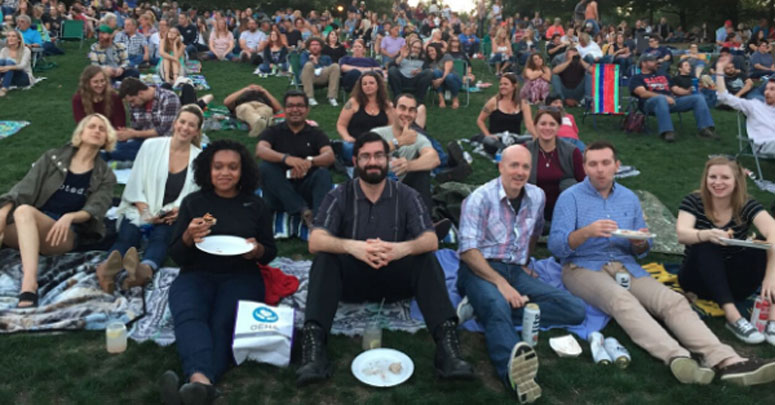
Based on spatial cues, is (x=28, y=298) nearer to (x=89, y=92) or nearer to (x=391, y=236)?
(x=391, y=236)

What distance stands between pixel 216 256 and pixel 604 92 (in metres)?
8.55

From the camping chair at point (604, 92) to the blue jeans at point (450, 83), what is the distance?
2.59 meters

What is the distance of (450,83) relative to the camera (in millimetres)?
11773

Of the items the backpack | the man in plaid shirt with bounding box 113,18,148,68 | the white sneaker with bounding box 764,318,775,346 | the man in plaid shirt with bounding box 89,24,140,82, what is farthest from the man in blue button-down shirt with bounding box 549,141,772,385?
the man in plaid shirt with bounding box 113,18,148,68

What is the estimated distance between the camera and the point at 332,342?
3.79 meters

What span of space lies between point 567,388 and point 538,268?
1640 millimetres

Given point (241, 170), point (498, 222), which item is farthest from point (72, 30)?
point (498, 222)

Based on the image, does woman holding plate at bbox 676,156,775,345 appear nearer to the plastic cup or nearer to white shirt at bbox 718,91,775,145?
the plastic cup

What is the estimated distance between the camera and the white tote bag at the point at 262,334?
336 cm

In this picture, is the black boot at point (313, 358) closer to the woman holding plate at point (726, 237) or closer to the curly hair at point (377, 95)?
the woman holding plate at point (726, 237)

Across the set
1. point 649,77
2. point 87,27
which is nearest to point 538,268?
point 649,77

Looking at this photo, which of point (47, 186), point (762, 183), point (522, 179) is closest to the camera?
point (522, 179)

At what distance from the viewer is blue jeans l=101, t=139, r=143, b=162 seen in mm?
7023

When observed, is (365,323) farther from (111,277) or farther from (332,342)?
(111,277)
